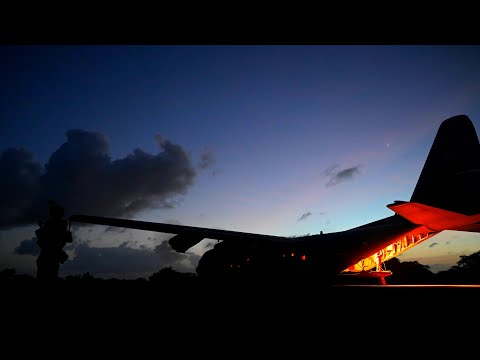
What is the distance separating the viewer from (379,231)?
12695mm

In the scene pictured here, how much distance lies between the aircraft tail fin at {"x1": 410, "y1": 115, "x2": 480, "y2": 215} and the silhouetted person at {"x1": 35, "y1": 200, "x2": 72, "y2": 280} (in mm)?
13830

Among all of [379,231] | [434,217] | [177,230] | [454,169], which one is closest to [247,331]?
[434,217]

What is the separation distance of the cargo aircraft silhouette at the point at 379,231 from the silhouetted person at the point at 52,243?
370 cm

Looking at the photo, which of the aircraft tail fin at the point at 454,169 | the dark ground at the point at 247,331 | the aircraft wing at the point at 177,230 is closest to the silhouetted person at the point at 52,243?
the aircraft wing at the point at 177,230

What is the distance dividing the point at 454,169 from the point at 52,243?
602 inches

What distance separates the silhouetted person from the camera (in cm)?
883

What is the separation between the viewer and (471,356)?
2.01 m

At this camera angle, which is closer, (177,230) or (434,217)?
(434,217)

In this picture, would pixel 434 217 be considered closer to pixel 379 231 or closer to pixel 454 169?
pixel 454 169

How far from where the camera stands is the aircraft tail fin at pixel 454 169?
33.7 feet

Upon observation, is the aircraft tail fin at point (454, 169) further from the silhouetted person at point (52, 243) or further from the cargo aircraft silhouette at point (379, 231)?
the silhouetted person at point (52, 243)
